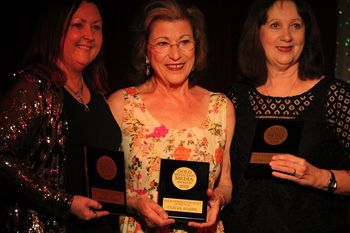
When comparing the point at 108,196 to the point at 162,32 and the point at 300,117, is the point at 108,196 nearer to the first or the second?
the point at 162,32

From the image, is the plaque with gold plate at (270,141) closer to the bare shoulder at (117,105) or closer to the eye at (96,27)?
the bare shoulder at (117,105)

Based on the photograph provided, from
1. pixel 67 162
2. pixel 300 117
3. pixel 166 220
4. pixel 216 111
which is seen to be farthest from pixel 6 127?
pixel 300 117

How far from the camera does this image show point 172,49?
2430mm

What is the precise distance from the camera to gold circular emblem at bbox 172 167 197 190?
83.0 inches

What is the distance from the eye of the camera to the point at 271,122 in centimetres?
227

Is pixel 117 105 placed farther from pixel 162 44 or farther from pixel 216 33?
pixel 216 33

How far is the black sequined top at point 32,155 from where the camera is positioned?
2010 millimetres

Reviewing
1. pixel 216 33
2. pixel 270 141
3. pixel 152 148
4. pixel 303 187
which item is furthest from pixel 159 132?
pixel 216 33

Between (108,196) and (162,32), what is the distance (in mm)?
795

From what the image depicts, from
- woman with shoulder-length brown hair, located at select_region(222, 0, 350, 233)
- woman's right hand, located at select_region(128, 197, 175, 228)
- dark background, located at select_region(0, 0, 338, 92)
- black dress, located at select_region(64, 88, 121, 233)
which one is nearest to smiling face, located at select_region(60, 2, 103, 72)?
black dress, located at select_region(64, 88, 121, 233)

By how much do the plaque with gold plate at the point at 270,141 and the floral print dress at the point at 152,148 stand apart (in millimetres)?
200

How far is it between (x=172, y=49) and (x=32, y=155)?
790mm

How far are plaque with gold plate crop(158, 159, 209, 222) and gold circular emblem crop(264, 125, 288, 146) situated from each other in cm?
35

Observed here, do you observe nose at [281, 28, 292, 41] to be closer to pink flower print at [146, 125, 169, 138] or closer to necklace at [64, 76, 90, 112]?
pink flower print at [146, 125, 169, 138]
